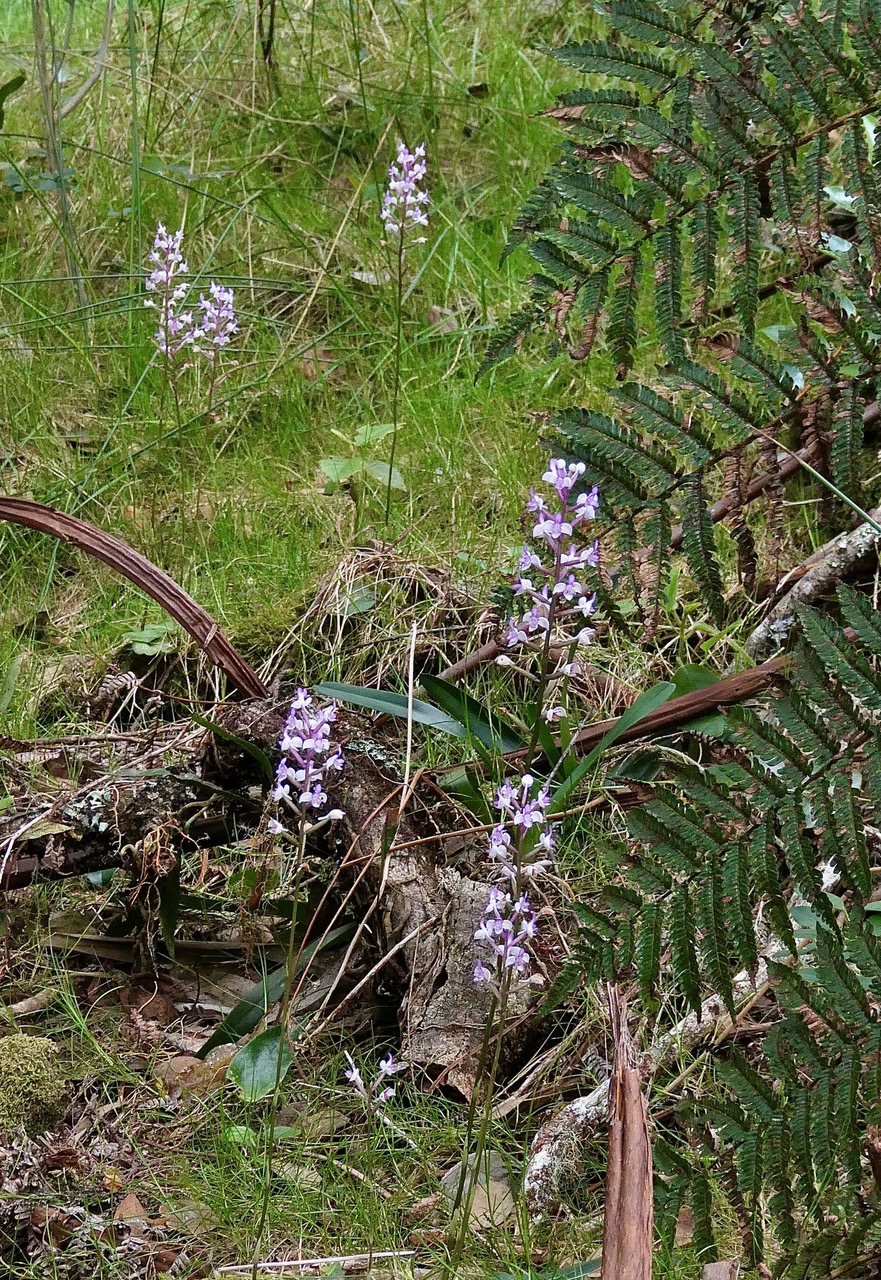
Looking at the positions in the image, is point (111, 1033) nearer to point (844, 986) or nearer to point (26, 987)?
point (26, 987)

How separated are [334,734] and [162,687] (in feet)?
2.08

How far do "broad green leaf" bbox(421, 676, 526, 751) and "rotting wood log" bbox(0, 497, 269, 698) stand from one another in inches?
12.7

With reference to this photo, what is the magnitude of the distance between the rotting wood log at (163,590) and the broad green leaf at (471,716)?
1.06 ft

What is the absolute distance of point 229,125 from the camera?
4645 mm

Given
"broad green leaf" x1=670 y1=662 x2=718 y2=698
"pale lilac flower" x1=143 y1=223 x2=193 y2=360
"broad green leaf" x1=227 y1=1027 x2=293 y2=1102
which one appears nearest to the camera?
"broad green leaf" x1=227 y1=1027 x2=293 y2=1102

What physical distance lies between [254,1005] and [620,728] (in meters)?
0.77

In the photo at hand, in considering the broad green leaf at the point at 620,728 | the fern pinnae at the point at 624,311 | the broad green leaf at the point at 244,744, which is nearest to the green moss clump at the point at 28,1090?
the broad green leaf at the point at 244,744

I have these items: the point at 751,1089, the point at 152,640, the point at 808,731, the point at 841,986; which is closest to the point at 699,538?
the point at 808,731

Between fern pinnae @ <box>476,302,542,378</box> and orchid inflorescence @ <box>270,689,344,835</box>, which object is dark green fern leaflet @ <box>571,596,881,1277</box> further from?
fern pinnae @ <box>476,302,542,378</box>

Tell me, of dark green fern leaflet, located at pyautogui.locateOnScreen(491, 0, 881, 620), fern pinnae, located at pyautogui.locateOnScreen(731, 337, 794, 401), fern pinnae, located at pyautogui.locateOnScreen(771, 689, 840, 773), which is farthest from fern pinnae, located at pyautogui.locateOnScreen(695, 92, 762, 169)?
fern pinnae, located at pyautogui.locateOnScreen(771, 689, 840, 773)

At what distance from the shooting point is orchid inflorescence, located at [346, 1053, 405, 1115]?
1.96 metres

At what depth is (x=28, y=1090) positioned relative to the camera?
79.3 inches

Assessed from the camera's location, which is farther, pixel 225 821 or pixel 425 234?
pixel 425 234

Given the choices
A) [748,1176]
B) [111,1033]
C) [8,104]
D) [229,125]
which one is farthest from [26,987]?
[8,104]
